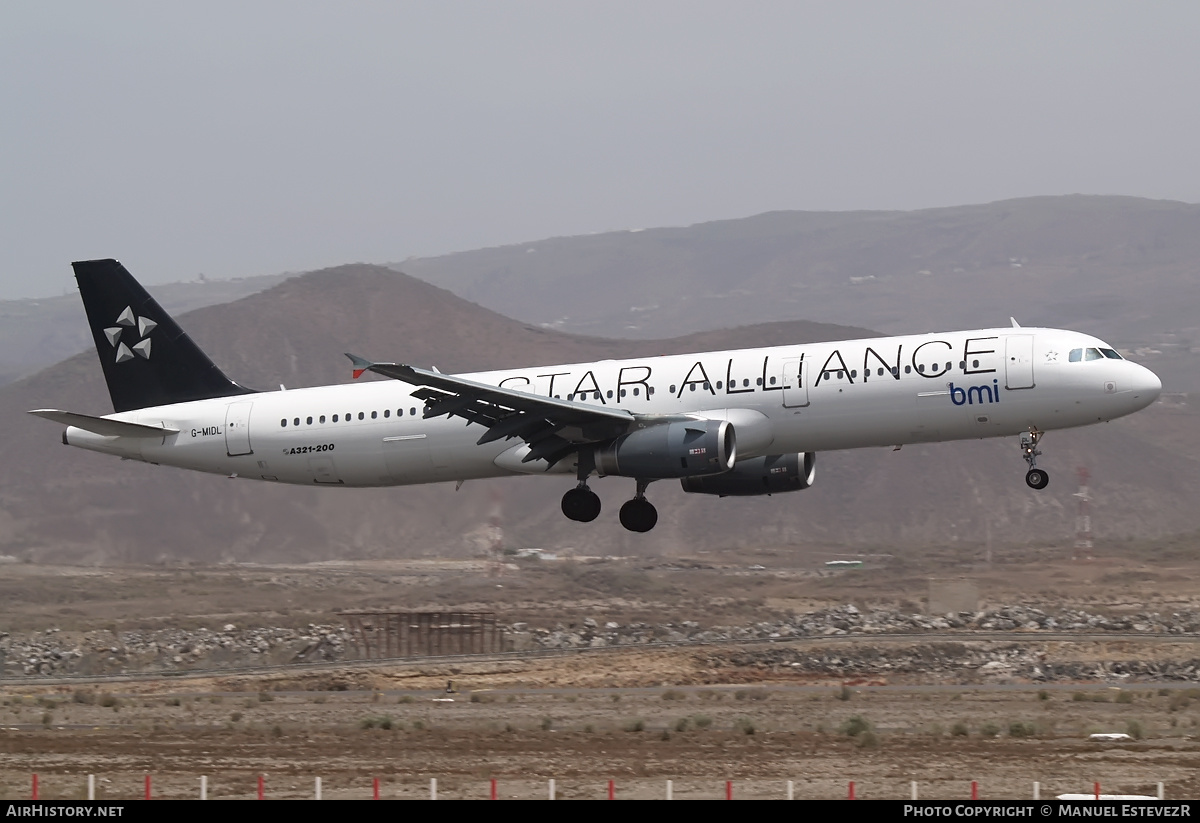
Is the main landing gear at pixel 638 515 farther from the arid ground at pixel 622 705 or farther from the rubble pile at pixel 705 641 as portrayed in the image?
the rubble pile at pixel 705 641

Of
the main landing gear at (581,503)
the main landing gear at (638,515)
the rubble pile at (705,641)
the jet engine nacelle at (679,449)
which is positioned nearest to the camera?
the jet engine nacelle at (679,449)

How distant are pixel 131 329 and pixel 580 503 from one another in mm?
14360

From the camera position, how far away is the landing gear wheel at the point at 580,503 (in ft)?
136

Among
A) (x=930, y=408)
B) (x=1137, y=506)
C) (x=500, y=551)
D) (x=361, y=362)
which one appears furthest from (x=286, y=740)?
(x=1137, y=506)

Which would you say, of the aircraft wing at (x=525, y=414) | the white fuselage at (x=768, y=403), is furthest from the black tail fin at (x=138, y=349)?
the aircraft wing at (x=525, y=414)

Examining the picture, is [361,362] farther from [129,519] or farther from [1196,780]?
[129,519]

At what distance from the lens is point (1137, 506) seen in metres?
137

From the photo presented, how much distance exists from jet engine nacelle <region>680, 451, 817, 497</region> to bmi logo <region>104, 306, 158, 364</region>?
1589 centimetres

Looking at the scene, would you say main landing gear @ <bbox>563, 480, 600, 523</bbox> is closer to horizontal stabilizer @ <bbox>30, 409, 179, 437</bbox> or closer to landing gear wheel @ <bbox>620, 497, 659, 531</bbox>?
landing gear wheel @ <bbox>620, 497, 659, 531</bbox>

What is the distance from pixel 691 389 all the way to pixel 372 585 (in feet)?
164

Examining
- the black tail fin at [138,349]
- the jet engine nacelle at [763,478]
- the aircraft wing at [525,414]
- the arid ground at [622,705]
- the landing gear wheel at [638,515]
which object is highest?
the black tail fin at [138,349]

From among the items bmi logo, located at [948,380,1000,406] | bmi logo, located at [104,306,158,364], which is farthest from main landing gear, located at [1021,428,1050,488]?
bmi logo, located at [104,306,158,364]

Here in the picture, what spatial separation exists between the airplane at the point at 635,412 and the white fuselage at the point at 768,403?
42 mm

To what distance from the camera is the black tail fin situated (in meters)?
45.3
